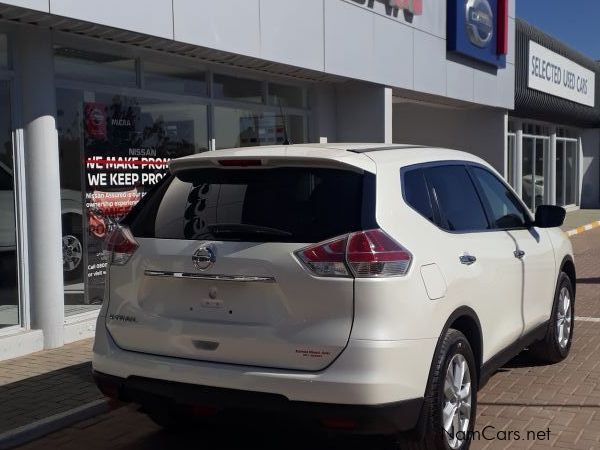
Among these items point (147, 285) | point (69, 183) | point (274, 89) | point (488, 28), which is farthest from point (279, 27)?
point (488, 28)

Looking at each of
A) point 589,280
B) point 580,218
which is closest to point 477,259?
point 589,280

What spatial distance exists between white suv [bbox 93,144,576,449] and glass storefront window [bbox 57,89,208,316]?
356 cm

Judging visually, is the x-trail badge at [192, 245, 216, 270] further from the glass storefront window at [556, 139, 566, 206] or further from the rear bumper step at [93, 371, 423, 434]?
the glass storefront window at [556, 139, 566, 206]

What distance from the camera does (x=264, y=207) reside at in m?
3.79

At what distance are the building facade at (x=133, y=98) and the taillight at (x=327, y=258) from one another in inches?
145

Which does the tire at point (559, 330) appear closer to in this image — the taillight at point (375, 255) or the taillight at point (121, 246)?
the taillight at point (375, 255)

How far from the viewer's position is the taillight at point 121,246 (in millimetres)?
4023

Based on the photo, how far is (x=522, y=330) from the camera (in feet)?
17.1

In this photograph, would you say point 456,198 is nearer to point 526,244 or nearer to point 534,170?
point 526,244

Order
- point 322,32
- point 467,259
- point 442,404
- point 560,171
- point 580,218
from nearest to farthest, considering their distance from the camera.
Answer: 1. point 442,404
2. point 467,259
3. point 322,32
4. point 580,218
5. point 560,171

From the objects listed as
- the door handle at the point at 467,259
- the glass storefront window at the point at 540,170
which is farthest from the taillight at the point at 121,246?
the glass storefront window at the point at 540,170

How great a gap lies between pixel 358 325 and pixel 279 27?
6.47 meters

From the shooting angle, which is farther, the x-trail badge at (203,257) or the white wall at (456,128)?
the white wall at (456,128)

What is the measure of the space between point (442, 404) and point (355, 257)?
963 mm
